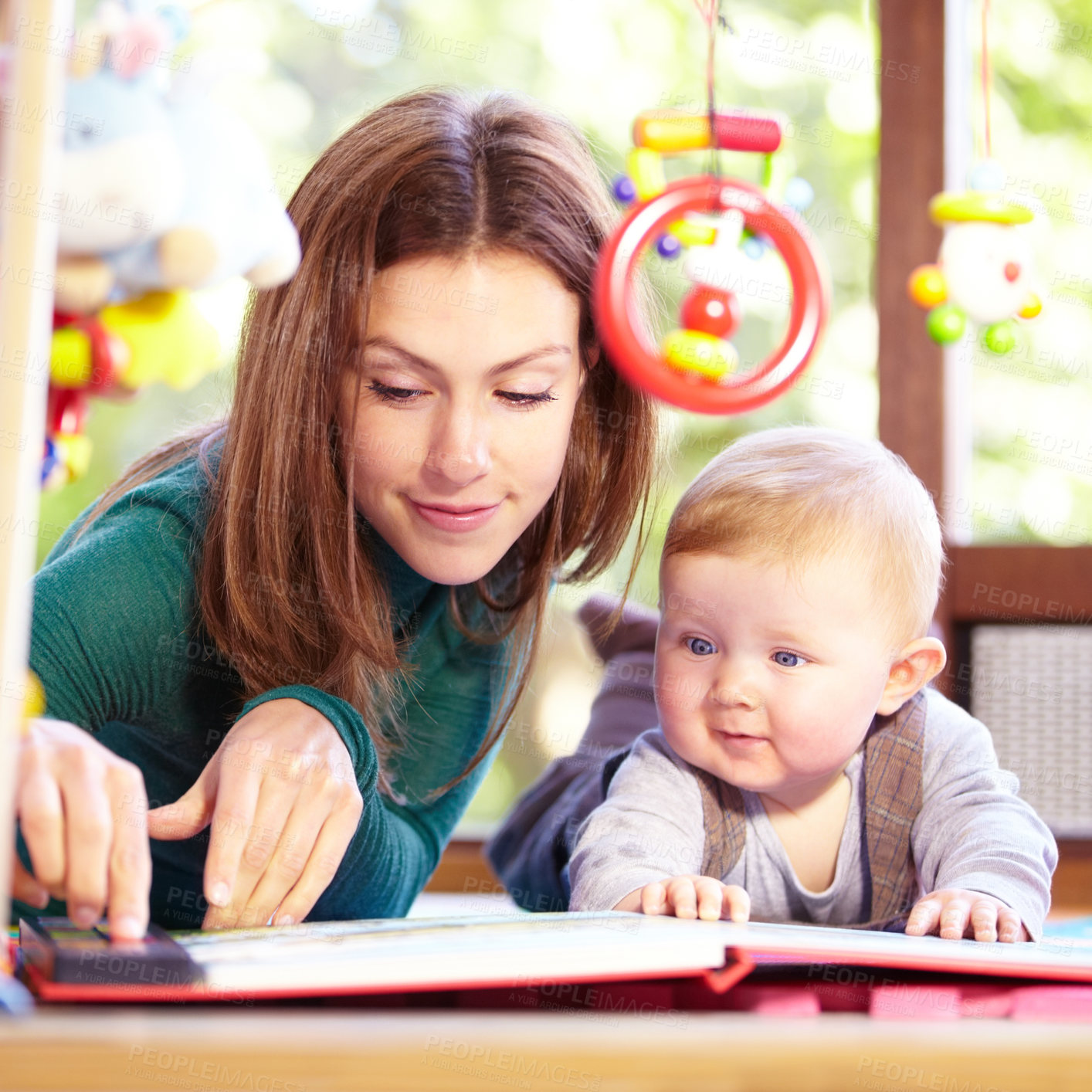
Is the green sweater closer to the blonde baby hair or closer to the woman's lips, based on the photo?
the woman's lips

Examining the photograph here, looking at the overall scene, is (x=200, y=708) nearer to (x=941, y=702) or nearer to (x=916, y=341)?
(x=941, y=702)

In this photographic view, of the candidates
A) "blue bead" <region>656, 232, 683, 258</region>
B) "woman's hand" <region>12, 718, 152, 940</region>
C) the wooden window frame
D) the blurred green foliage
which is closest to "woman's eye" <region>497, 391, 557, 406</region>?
"blue bead" <region>656, 232, 683, 258</region>

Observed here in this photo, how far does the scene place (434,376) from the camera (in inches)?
30.0

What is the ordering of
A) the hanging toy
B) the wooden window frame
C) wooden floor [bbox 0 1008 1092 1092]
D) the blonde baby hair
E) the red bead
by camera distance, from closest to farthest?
1. wooden floor [bbox 0 1008 1092 1092]
2. the hanging toy
3. the red bead
4. the blonde baby hair
5. the wooden window frame

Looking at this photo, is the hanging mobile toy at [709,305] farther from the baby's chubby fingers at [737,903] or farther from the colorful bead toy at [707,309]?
the baby's chubby fingers at [737,903]

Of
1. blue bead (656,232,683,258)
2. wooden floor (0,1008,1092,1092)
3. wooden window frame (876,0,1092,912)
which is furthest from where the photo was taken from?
wooden window frame (876,0,1092,912)

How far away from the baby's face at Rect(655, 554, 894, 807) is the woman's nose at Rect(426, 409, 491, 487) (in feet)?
0.59

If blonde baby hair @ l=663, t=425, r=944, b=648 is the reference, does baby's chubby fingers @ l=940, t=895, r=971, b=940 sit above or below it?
below

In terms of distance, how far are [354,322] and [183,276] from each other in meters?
0.32

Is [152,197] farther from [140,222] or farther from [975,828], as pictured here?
[975,828]

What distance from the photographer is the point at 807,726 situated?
815mm

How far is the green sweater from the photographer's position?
0.79 metres

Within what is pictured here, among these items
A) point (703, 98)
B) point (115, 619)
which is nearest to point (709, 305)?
point (115, 619)

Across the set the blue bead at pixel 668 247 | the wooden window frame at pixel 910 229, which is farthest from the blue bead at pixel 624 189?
the wooden window frame at pixel 910 229
